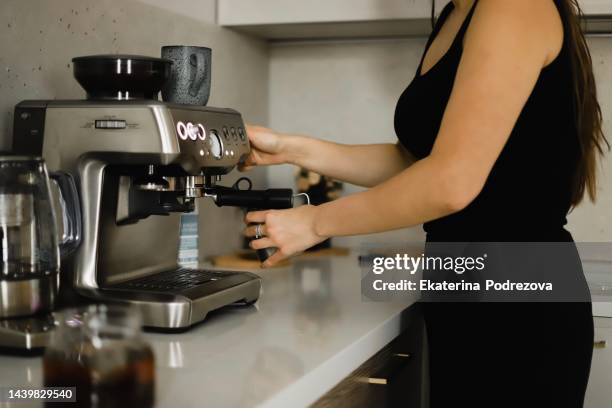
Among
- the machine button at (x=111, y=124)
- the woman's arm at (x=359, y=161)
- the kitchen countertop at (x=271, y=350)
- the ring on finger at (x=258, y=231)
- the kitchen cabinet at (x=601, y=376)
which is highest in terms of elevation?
the machine button at (x=111, y=124)

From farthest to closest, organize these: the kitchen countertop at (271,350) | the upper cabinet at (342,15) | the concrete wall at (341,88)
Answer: the concrete wall at (341,88) → the upper cabinet at (342,15) → the kitchen countertop at (271,350)

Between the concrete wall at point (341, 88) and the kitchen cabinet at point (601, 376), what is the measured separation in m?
0.47

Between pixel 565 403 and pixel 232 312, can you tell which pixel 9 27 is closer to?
pixel 232 312

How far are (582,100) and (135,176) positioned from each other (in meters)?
0.67

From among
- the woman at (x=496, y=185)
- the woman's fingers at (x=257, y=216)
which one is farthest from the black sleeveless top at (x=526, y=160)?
the woman's fingers at (x=257, y=216)

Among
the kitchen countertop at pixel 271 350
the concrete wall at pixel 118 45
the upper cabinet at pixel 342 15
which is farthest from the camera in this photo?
the upper cabinet at pixel 342 15

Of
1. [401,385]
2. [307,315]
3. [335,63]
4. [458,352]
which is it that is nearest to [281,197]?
[307,315]

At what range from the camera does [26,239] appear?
3.39 ft

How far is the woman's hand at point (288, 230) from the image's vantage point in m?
1.25

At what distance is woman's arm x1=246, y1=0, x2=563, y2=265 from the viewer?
42.8 inches

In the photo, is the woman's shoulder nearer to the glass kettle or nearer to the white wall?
the glass kettle

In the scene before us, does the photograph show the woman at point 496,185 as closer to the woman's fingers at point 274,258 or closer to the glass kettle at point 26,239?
the woman's fingers at point 274,258

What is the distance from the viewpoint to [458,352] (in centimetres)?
133

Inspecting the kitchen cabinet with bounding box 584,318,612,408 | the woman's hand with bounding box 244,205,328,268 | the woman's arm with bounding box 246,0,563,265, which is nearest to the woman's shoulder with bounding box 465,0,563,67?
the woman's arm with bounding box 246,0,563,265
